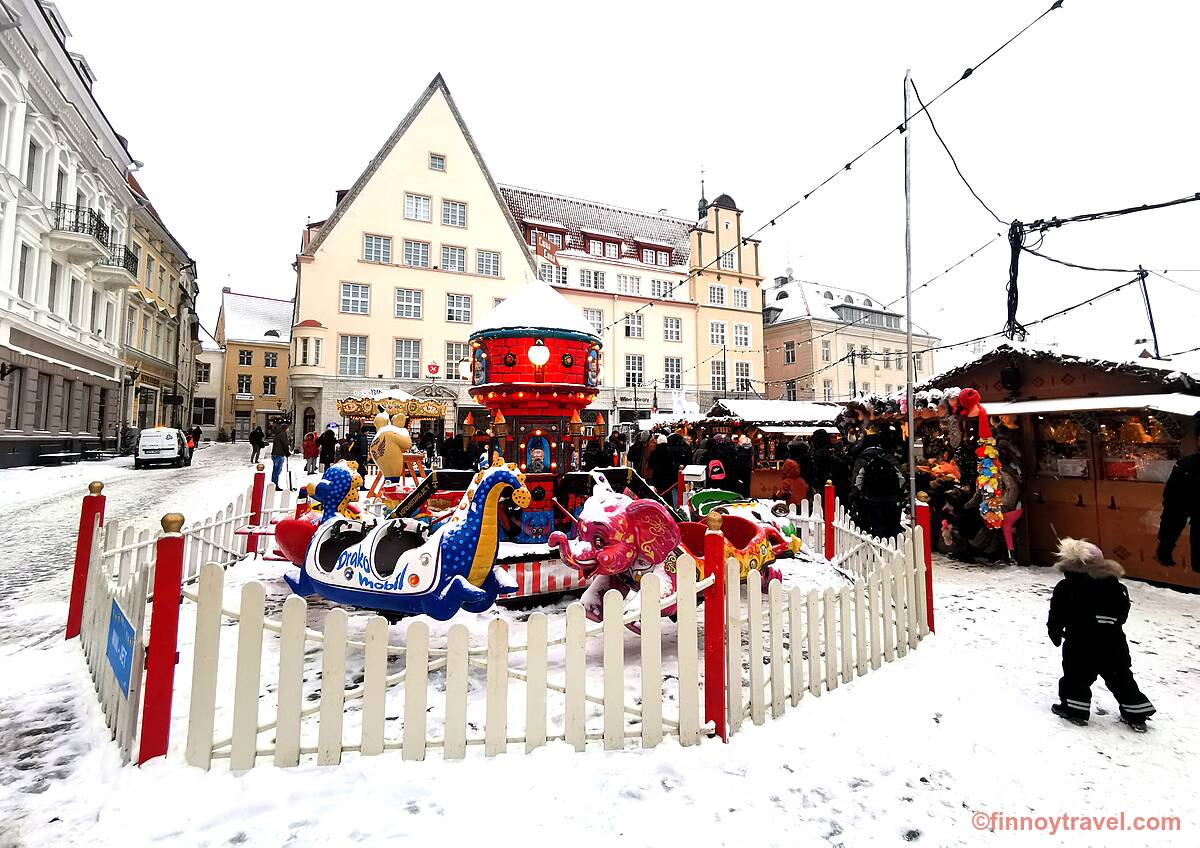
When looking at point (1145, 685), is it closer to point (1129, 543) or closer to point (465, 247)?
point (1129, 543)

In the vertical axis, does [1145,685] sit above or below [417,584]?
below

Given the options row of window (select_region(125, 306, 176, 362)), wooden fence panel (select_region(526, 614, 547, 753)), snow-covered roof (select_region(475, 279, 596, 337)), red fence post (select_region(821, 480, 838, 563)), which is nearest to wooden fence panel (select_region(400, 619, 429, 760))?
wooden fence panel (select_region(526, 614, 547, 753))

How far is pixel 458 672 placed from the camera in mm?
2744

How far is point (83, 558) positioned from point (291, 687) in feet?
9.59

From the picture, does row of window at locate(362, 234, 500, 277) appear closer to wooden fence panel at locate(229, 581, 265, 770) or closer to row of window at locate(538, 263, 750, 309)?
row of window at locate(538, 263, 750, 309)

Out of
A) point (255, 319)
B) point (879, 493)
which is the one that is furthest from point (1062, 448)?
point (255, 319)

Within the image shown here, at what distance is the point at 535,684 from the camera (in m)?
2.79

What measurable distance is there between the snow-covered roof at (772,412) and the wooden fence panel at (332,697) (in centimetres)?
1661

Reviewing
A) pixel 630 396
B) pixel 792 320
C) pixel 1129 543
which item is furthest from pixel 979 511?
pixel 792 320

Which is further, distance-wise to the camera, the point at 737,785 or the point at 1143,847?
the point at 737,785

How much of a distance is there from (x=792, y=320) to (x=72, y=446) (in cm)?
3806

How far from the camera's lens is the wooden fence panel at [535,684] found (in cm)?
275

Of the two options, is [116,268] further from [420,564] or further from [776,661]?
[776,661]

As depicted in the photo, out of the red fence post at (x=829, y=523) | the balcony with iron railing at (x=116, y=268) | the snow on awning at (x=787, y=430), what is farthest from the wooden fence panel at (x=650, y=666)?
the balcony with iron railing at (x=116, y=268)
